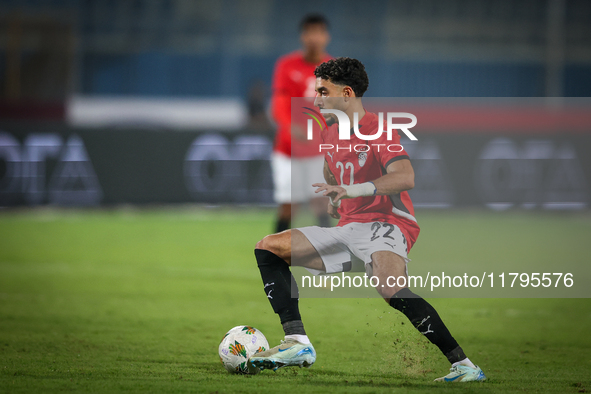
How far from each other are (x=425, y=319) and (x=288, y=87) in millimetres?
4109

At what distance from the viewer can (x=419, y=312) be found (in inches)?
130

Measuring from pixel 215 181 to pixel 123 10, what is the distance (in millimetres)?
10328

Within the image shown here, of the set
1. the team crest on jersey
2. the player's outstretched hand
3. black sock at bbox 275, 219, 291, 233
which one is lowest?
black sock at bbox 275, 219, 291, 233

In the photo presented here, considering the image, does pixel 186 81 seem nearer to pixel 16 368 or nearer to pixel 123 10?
pixel 123 10

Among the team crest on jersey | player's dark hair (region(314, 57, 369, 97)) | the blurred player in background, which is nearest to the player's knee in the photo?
the team crest on jersey

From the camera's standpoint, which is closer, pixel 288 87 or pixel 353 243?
pixel 353 243

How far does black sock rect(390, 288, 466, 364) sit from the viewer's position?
3301 millimetres

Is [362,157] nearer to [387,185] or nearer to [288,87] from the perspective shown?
[387,185]

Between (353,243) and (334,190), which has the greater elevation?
(334,190)

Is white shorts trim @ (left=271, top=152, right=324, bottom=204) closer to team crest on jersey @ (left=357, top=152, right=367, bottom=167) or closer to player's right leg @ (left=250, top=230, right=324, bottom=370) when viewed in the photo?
player's right leg @ (left=250, top=230, right=324, bottom=370)

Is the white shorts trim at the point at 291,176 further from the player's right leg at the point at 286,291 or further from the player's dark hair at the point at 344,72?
the player's dark hair at the point at 344,72

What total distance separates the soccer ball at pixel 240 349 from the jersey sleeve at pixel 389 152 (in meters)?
1.08

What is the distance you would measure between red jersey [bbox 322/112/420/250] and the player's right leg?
247 mm

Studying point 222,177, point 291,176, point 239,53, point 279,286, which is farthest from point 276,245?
point 239,53
